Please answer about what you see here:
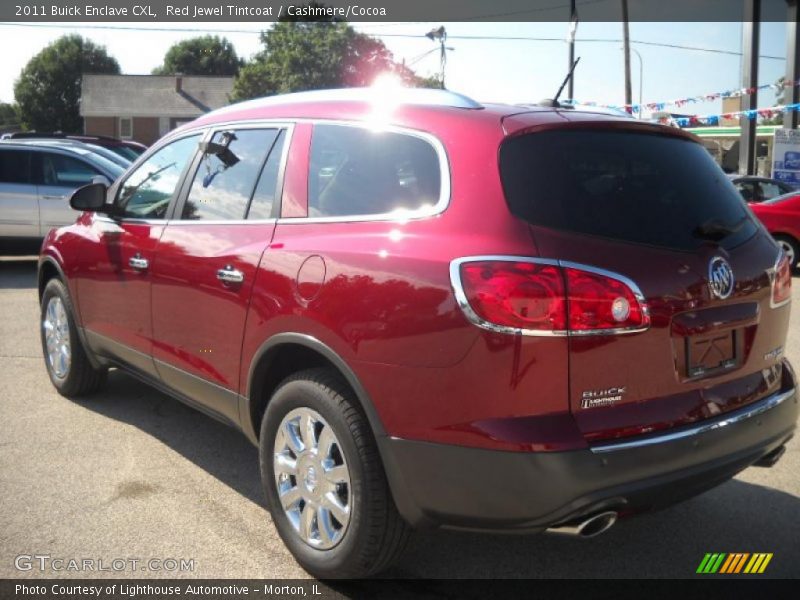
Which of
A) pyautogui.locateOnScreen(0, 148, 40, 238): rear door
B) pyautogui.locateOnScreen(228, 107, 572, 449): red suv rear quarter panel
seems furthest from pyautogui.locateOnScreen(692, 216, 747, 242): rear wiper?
pyautogui.locateOnScreen(0, 148, 40, 238): rear door

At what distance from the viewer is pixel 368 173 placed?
3.21 m

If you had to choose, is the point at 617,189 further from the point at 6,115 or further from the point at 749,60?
the point at 6,115

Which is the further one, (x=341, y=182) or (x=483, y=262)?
(x=341, y=182)

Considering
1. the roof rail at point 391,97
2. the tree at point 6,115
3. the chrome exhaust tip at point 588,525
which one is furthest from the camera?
the tree at point 6,115

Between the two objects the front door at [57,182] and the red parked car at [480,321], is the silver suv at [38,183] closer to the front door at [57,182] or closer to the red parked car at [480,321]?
the front door at [57,182]

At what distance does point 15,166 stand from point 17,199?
0.50 m

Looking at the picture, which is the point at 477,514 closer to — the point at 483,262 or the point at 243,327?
the point at 483,262

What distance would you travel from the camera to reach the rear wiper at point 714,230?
299 cm

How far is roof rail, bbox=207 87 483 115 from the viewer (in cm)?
320

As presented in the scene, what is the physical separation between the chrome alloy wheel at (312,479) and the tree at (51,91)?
255 ft

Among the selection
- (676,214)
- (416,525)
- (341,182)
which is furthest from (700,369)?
(341,182)

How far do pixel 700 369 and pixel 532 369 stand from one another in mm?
701

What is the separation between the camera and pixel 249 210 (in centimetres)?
370

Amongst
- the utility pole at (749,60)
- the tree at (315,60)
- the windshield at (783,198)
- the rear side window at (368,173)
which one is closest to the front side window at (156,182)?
the rear side window at (368,173)
